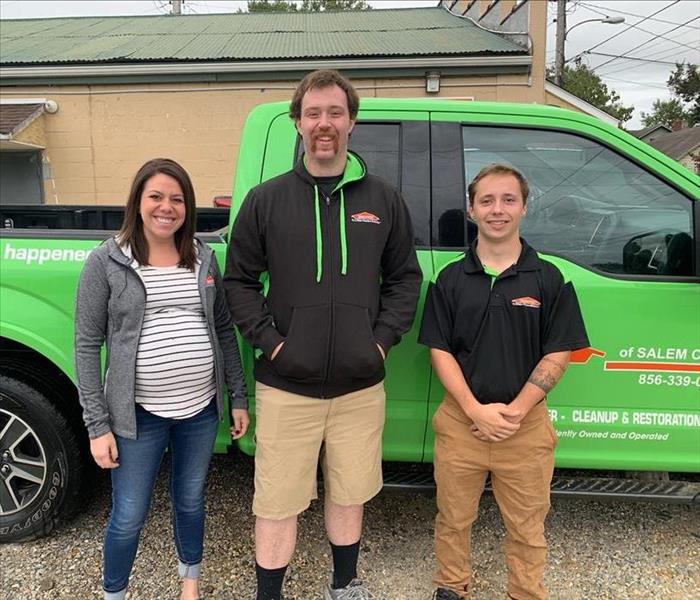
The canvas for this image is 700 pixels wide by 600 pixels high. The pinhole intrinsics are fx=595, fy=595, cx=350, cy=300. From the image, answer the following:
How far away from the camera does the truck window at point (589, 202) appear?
2438mm

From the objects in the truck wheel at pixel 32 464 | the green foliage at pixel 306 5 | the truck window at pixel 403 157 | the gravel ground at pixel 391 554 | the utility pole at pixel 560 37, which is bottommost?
the gravel ground at pixel 391 554

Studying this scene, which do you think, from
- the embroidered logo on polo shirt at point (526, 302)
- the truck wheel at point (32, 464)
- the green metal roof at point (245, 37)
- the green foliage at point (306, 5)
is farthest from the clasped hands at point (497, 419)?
the green foliage at point (306, 5)

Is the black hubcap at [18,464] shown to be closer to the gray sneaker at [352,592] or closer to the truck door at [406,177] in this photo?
the gray sneaker at [352,592]

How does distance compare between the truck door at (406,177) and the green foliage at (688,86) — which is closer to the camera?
the truck door at (406,177)

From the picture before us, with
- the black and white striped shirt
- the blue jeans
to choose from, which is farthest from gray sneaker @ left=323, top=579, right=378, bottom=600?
the black and white striped shirt

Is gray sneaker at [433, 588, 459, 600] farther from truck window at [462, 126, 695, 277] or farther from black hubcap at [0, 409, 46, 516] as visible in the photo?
black hubcap at [0, 409, 46, 516]

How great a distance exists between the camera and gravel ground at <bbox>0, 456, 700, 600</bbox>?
2502mm

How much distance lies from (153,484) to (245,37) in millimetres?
10991

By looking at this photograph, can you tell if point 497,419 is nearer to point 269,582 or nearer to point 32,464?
point 269,582

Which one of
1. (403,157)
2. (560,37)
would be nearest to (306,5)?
(560,37)

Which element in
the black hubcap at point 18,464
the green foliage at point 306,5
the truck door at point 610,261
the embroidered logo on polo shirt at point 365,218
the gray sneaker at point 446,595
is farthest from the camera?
the green foliage at point 306,5

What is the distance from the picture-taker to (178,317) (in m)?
1.99

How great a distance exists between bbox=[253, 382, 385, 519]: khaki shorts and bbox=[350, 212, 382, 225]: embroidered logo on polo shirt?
593 mm

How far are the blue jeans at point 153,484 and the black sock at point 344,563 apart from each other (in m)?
0.53
